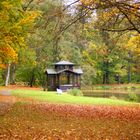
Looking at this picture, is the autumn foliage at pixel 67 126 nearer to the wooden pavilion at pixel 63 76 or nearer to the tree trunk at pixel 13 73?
the wooden pavilion at pixel 63 76

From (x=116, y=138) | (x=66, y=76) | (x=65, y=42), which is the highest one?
(x=65, y=42)

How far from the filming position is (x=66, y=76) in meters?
42.9

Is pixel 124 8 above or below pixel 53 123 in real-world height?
above

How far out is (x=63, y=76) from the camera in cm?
4281

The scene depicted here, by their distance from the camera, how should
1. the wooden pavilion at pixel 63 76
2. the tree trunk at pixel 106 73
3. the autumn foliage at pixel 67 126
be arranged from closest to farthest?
the autumn foliage at pixel 67 126 < the wooden pavilion at pixel 63 76 < the tree trunk at pixel 106 73

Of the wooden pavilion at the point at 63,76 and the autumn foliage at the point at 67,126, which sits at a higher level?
the wooden pavilion at the point at 63,76

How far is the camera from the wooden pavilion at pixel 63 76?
41.1m

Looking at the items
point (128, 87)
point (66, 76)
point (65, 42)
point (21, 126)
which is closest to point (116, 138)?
point (21, 126)

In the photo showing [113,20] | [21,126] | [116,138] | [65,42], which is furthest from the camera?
[65,42]

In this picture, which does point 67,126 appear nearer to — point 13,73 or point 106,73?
point 13,73

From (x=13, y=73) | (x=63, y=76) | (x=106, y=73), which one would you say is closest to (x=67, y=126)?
(x=63, y=76)

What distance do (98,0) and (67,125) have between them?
4.17m

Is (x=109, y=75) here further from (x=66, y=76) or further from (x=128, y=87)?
(x=66, y=76)

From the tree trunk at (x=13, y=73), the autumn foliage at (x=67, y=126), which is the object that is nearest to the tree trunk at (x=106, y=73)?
the tree trunk at (x=13, y=73)
